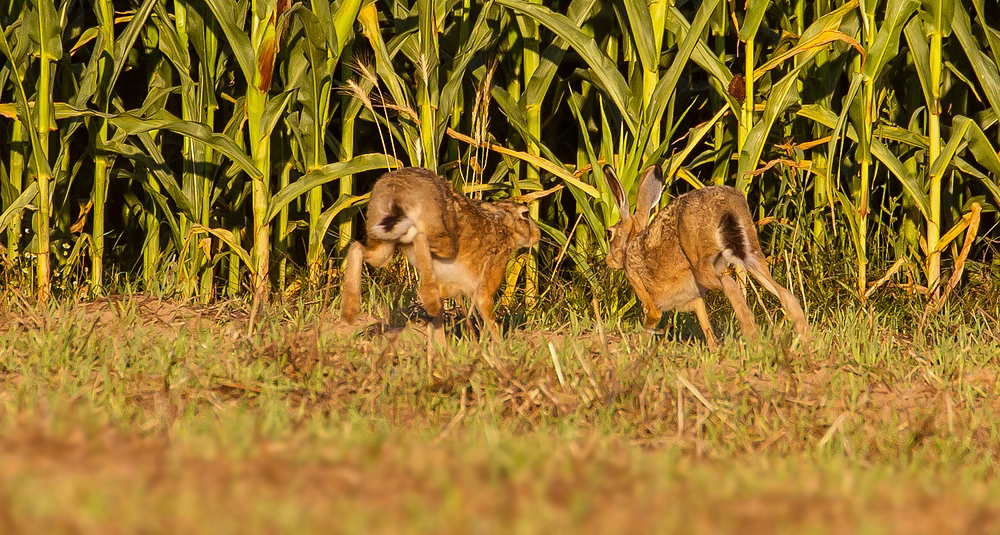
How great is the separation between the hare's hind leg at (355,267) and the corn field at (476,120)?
110 cm

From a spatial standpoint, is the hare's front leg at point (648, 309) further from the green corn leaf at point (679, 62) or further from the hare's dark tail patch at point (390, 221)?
the hare's dark tail patch at point (390, 221)

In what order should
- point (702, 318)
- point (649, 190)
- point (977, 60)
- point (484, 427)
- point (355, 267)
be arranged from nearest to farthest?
point (484, 427)
point (355, 267)
point (702, 318)
point (649, 190)
point (977, 60)

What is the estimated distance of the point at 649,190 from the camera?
702cm

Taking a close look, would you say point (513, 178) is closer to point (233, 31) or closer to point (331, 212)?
point (331, 212)

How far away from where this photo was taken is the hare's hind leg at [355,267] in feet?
20.2

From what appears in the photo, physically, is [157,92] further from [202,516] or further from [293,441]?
[202,516]

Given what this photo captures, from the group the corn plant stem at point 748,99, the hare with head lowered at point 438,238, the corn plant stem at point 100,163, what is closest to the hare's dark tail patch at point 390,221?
the hare with head lowered at point 438,238

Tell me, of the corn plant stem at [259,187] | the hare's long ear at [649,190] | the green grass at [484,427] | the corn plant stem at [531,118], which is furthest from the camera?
the corn plant stem at [531,118]

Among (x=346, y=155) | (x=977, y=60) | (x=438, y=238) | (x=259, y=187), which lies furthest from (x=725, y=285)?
(x=259, y=187)

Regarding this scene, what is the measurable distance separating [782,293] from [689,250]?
0.60 m

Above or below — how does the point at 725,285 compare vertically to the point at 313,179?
A: below

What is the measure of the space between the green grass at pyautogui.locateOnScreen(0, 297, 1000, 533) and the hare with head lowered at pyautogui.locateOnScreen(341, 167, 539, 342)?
12.5 inches

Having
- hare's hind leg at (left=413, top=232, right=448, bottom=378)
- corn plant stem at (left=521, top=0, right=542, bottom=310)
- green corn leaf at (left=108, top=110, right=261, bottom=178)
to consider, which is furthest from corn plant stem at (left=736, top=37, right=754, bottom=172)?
green corn leaf at (left=108, top=110, right=261, bottom=178)

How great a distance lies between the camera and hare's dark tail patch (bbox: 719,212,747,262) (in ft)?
20.9
